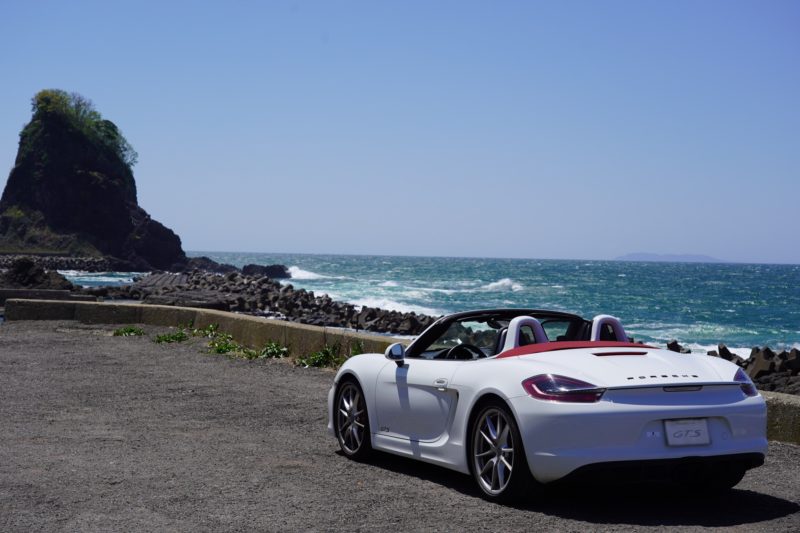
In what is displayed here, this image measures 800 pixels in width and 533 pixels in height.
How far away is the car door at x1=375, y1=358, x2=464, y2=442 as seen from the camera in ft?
22.5

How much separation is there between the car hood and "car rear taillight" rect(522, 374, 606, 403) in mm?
47

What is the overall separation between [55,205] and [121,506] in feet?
441

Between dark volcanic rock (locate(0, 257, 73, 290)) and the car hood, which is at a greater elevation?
the car hood

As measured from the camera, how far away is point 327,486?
22.5 feet

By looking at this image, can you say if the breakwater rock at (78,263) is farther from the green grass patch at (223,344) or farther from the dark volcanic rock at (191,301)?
the green grass patch at (223,344)

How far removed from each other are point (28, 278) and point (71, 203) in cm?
9352

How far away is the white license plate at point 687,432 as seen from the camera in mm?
5797

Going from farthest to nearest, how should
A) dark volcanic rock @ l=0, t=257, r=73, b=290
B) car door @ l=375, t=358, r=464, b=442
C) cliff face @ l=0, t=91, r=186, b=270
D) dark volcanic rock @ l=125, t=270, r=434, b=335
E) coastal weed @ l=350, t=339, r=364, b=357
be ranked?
cliff face @ l=0, t=91, r=186, b=270 → dark volcanic rock @ l=0, t=257, r=73, b=290 → dark volcanic rock @ l=125, t=270, r=434, b=335 → coastal weed @ l=350, t=339, r=364, b=357 → car door @ l=375, t=358, r=464, b=442

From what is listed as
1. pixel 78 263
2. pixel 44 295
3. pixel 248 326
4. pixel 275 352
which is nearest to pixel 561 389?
pixel 275 352

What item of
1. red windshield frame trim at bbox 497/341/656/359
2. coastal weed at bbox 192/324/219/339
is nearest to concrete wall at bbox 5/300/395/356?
coastal weed at bbox 192/324/219/339

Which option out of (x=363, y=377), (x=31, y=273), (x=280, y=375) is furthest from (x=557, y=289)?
(x=363, y=377)

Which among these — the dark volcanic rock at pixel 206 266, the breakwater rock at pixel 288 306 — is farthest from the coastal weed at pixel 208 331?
the dark volcanic rock at pixel 206 266

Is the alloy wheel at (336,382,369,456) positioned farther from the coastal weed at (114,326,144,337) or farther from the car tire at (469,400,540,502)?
the coastal weed at (114,326,144,337)

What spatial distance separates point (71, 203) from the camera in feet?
437
